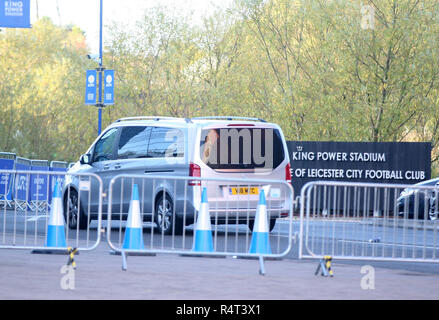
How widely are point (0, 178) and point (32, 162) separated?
16.6 ft

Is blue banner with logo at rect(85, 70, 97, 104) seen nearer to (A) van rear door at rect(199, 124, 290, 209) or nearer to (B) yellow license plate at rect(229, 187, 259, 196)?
(A) van rear door at rect(199, 124, 290, 209)

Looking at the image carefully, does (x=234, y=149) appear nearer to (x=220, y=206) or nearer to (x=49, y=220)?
(x=220, y=206)

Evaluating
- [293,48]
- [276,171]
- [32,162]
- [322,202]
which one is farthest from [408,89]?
[322,202]

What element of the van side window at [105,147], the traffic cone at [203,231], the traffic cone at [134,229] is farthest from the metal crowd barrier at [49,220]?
the traffic cone at [203,231]

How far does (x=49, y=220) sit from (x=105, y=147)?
6.43 metres

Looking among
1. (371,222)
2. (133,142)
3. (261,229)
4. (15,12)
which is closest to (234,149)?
(133,142)

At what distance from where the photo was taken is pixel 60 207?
11305mm

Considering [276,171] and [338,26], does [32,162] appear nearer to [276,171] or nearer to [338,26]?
[338,26]

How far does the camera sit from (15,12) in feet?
86.7

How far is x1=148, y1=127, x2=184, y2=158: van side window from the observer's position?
1609 cm

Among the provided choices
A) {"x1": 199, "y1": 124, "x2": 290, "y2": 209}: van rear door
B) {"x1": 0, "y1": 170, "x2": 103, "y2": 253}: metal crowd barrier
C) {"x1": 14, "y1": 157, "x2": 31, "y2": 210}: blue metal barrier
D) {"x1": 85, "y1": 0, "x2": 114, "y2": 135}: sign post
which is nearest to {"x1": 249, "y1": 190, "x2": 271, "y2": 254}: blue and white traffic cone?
{"x1": 0, "y1": 170, "x2": 103, "y2": 253}: metal crowd barrier

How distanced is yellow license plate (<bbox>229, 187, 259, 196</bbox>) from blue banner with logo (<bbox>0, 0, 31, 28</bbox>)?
15.8m

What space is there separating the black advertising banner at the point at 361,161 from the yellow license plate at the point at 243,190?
17.1m

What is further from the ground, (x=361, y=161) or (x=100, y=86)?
(x=100, y=86)
